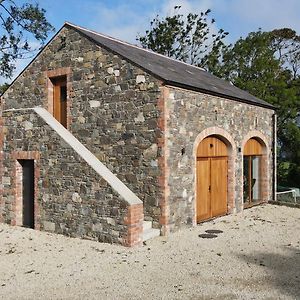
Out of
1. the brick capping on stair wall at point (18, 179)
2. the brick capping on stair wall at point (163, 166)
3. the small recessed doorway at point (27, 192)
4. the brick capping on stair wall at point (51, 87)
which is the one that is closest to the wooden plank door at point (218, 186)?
the brick capping on stair wall at point (163, 166)

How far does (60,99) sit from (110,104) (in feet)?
8.51

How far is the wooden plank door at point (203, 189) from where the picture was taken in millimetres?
11445

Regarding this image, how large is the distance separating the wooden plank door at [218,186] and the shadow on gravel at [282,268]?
3882 millimetres

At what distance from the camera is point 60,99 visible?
1266 centimetres

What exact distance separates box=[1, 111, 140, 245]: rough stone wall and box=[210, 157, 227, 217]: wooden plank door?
173 inches

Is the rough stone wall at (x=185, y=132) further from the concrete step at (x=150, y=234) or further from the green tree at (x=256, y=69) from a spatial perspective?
the green tree at (x=256, y=69)

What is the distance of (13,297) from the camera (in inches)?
224

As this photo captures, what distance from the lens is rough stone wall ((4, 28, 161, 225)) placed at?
998 centimetres

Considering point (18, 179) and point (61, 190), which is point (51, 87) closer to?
point (18, 179)

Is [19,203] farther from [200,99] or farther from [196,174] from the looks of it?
[200,99]

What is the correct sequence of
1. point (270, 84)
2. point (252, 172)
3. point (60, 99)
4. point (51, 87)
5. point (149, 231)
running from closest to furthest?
point (149, 231)
point (60, 99)
point (51, 87)
point (252, 172)
point (270, 84)

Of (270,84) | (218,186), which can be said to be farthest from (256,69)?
(218,186)

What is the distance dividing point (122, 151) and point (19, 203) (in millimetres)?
3588

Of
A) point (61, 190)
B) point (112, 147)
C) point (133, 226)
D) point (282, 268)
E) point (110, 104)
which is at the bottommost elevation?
point (282, 268)
